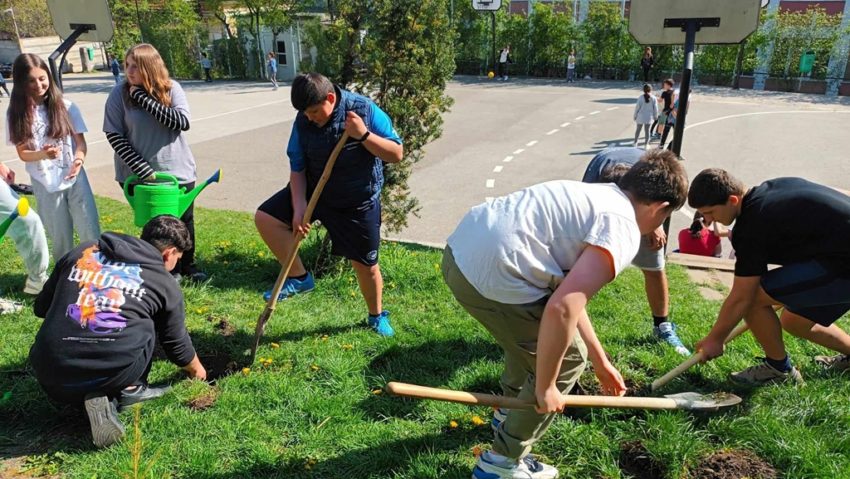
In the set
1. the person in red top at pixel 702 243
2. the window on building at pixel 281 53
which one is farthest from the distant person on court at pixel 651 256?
the window on building at pixel 281 53

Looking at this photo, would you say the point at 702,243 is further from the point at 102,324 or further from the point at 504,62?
the point at 504,62

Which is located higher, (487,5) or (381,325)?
(487,5)

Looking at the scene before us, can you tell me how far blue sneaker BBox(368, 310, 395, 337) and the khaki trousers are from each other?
1.52m

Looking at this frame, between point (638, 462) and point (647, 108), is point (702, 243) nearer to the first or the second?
point (638, 462)

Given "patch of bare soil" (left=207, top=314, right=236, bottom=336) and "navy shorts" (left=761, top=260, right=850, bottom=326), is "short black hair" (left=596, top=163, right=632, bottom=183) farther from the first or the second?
"patch of bare soil" (left=207, top=314, right=236, bottom=336)

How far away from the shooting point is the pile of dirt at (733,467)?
277 cm

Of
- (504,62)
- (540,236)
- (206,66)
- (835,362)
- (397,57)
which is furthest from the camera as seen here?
(206,66)

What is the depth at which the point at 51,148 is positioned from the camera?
14.1 ft

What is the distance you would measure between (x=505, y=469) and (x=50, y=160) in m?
3.92

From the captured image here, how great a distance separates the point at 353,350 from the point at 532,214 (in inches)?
79.2

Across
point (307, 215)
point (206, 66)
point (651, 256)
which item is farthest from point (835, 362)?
point (206, 66)

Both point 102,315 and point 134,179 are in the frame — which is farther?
point 134,179

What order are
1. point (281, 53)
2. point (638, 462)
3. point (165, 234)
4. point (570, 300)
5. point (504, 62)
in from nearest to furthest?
point (570, 300)
point (638, 462)
point (165, 234)
point (504, 62)
point (281, 53)

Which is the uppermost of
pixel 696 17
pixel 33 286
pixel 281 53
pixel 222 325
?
pixel 281 53
